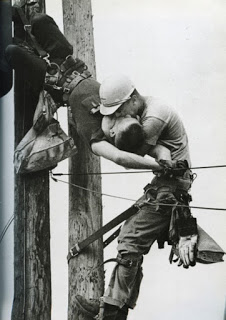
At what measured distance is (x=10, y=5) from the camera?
602 centimetres

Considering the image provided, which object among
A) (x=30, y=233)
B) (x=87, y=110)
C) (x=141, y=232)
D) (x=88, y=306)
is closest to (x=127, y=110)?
(x=87, y=110)

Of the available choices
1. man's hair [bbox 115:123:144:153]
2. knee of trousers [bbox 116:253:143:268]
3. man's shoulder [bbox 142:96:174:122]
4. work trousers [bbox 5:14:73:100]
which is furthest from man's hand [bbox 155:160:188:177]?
work trousers [bbox 5:14:73:100]

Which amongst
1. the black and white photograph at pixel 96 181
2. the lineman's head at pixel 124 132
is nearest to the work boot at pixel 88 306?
the black and white photograph at pixel 96 181

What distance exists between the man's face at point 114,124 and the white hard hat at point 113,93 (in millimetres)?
56

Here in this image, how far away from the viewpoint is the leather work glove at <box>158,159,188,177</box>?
591cm

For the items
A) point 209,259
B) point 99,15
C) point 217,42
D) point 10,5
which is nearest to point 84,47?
point 99,15

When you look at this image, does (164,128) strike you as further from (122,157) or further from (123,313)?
(123,313)

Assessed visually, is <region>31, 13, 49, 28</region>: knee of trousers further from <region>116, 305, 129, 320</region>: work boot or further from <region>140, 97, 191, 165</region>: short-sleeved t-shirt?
<region>116, 305, 129, 320</region>: work boot

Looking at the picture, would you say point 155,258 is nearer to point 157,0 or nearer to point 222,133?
point 222,133

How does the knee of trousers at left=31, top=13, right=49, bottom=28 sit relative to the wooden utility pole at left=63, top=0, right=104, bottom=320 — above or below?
above

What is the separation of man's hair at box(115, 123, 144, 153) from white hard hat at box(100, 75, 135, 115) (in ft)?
0.64

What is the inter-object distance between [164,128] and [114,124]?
0.40 m

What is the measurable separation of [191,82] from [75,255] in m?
1.73

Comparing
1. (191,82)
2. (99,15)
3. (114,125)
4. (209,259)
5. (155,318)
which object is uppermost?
(99,15)
